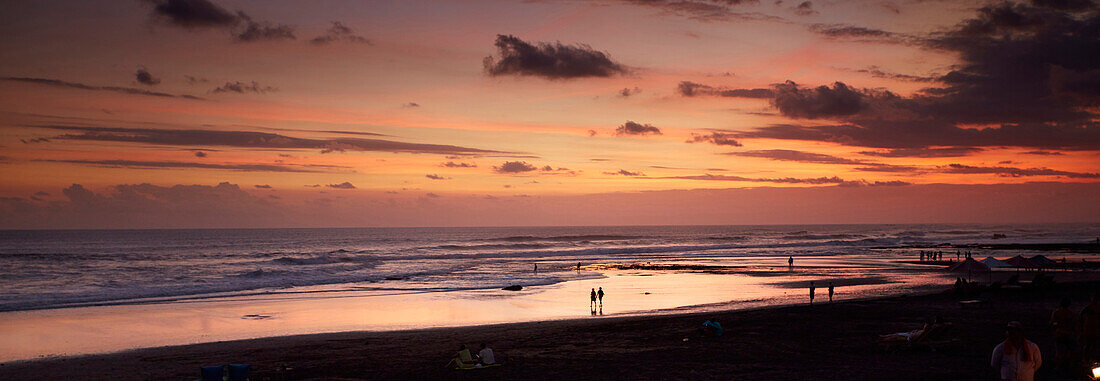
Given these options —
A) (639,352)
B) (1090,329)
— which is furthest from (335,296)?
(1090,329)

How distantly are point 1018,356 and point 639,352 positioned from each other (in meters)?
9.69

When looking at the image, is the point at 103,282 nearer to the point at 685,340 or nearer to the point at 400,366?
the point at 400,366

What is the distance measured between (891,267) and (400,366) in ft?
181

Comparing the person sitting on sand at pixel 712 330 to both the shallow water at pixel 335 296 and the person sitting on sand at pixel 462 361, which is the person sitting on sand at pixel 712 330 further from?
the shallow water at pixel 335 296

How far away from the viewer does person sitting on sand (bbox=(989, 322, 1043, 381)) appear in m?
10.2

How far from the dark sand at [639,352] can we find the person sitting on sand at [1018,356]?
13.7 feet

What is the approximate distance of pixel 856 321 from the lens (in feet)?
76.1

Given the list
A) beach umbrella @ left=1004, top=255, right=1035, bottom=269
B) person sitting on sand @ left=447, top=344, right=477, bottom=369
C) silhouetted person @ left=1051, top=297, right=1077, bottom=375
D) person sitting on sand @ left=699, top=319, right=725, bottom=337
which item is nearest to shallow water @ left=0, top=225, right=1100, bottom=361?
beach umbrella @ left=1004, top=255, right=1035, bottom=269

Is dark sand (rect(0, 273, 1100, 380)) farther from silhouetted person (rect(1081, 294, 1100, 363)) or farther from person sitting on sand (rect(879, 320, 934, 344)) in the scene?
silhouetted person (rect(1081, 294, 1100, 363))

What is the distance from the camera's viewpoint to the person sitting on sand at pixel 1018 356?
1018 centimetres

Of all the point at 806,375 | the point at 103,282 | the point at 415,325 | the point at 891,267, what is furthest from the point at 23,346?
the point at 891,267

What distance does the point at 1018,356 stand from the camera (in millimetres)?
10219

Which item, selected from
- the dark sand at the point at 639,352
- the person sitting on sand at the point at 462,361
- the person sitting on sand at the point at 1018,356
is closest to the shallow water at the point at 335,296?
the dark sand at the point at 639,352

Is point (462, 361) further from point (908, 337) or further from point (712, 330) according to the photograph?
point (908, 337)
